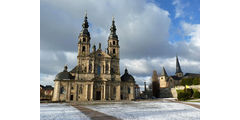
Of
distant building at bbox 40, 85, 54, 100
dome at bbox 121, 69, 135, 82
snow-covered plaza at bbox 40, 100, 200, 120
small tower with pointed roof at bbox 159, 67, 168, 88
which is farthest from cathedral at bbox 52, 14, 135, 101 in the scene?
small tower with pointed roof at bbox 159, 67, 168, 88

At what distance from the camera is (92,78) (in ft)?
127

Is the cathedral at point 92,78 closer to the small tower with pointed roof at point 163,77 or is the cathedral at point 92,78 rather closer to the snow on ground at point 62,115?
the snow on ground at point 62,115

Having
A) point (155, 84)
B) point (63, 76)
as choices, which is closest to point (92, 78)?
point (63, 76)

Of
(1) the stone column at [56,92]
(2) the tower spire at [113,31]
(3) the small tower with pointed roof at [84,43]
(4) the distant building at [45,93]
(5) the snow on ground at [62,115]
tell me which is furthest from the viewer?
(4) the distant building at [45,93]

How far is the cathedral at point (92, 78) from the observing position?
122 ft

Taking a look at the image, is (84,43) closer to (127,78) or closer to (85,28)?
(85,28)

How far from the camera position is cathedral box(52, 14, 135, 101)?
122ft

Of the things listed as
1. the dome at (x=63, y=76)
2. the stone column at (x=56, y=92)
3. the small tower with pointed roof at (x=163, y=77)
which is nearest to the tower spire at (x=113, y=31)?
the dome at (x=63, y=76)
